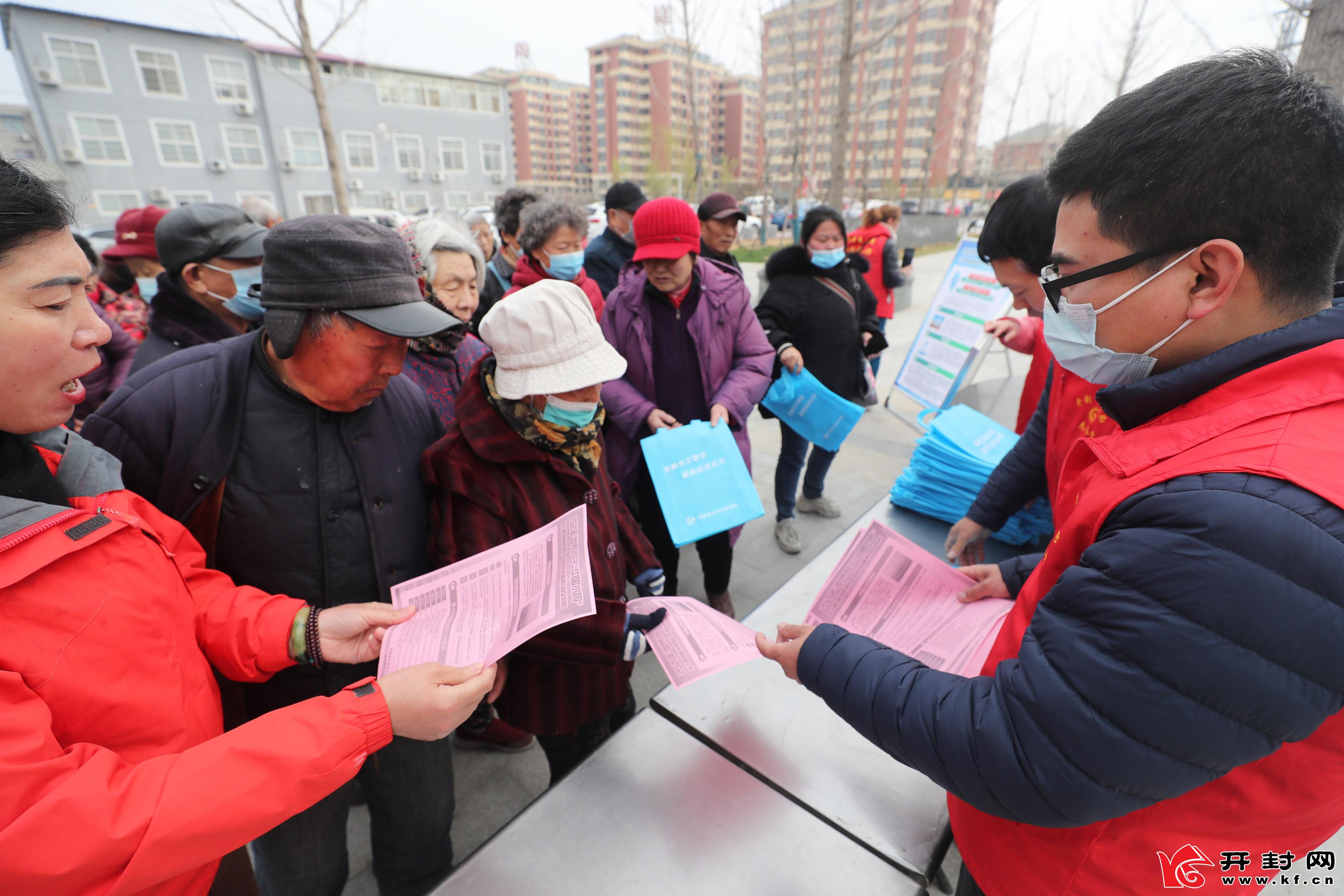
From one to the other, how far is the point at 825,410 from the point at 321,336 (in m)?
2.42

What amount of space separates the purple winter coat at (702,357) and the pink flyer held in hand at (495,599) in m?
1.30

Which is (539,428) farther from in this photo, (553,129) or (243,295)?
(553,129)

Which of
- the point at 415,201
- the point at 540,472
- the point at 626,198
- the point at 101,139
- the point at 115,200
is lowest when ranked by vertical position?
the point at 540,472

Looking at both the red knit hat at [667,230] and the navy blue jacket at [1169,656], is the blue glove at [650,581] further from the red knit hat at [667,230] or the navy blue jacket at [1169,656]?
the red knit hat at [667,230]

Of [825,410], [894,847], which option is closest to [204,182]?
[825,410]

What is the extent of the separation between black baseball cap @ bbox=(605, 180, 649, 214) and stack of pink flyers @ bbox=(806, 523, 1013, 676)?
3679 millimetres

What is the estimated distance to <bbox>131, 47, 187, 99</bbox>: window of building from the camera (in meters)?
22.4

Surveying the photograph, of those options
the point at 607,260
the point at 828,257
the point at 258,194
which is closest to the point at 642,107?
the point at 258,194

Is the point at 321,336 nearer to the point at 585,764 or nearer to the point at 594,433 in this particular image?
the point at 594,433

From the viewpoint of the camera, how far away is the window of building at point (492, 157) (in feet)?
107

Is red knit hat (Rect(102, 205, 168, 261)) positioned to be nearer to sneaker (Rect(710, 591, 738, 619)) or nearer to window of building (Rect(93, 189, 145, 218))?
sneaker (Rect(710, 591, 738, 619))

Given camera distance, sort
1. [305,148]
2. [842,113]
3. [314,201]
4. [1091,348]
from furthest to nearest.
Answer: [314,201]
[305,148]
[842,113]
[1091,348]

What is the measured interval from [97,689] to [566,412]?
3.15 ft

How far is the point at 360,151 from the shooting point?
2802 cm
